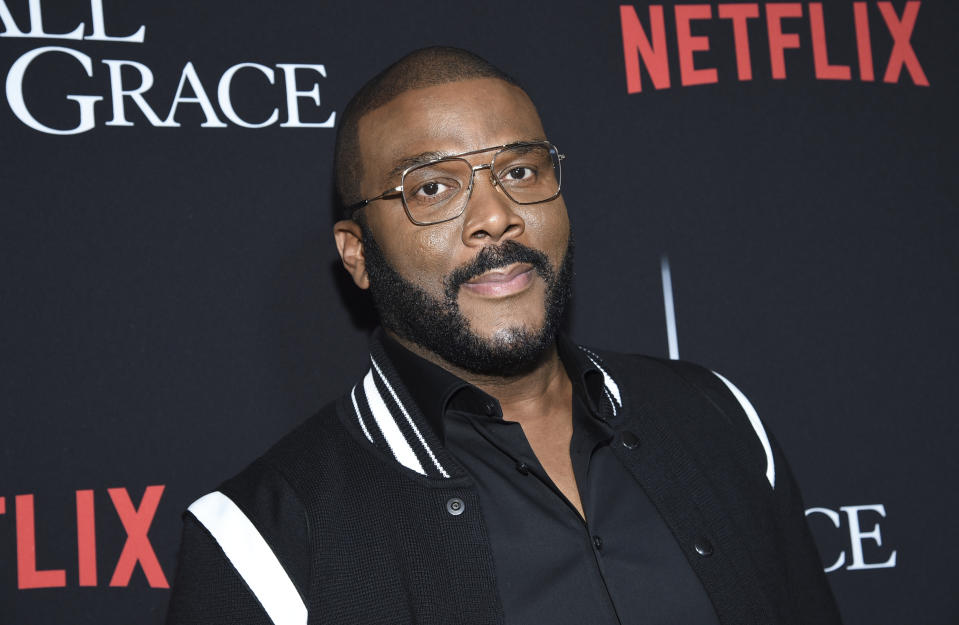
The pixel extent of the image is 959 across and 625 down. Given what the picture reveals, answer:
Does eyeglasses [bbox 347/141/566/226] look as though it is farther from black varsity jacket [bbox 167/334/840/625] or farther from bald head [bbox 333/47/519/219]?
black varsity jacket [bbox 167/334/840/625]

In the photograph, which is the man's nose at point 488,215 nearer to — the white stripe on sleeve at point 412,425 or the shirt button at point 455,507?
the white stripe on sleeve at point 412,425

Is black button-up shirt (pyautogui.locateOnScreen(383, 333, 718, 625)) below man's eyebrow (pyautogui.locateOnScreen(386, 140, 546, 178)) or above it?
below

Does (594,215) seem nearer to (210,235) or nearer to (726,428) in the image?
(726,428)

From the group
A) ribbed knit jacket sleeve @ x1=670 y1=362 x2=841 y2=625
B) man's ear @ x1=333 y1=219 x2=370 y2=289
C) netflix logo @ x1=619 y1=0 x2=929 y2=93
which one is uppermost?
netflix logo @ x1=619 y1=0 x2=929 y2=93

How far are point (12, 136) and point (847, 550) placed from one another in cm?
175

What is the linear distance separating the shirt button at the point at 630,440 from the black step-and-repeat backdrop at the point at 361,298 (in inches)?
16.5

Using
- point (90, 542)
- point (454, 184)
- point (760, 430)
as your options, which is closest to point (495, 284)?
point (454, 184)

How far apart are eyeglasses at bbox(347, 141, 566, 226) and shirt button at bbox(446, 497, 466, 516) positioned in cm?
41

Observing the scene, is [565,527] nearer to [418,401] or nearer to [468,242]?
A: [418,401]

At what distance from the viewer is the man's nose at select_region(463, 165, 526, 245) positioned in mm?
1222

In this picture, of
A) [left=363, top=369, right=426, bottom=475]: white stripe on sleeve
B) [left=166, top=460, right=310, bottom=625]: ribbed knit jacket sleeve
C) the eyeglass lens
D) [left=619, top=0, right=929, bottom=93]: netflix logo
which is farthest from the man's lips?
[left=619, top=0, right=929, bottom=93]: netflix logo

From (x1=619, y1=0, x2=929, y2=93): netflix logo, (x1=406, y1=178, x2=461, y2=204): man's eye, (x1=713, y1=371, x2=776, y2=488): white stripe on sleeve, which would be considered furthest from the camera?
(x1=619, y1=0, x2=929, y2=93): netflix logo

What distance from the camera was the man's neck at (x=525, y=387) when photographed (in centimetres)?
132

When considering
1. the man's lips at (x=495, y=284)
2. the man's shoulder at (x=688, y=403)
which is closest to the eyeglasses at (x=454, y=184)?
the man's lips at (x=495, y=284)
